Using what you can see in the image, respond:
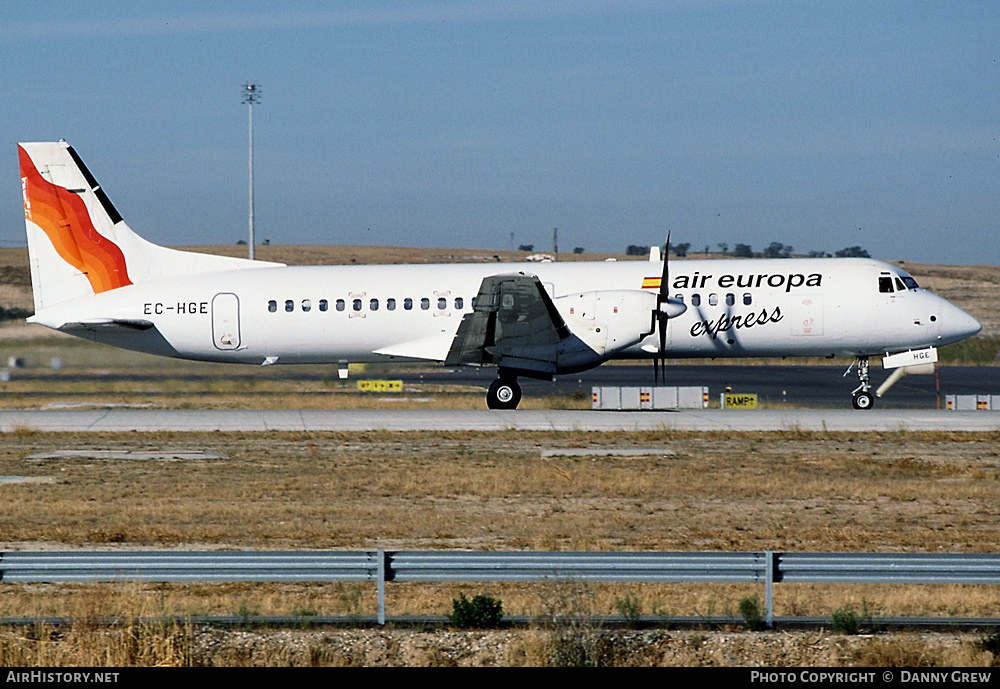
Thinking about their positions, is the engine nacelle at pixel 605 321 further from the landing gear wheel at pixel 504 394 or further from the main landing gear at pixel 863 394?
the main landing gear at pixel 863 394

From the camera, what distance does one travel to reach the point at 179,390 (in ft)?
137

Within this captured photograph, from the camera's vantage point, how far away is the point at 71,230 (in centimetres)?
3297

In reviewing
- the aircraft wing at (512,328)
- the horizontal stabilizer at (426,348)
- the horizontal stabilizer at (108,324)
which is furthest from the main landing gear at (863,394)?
the horizontal stabilizer at (108,324)

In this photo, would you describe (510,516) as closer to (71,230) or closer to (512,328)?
(512,328)

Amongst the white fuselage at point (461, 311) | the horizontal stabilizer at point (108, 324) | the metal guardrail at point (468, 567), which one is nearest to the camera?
the metal guardrail at point (468, 567)

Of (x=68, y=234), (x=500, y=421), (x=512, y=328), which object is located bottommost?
(x=500, y=421)

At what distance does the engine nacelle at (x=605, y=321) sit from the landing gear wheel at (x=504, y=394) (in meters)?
2.17

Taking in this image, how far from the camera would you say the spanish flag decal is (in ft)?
108

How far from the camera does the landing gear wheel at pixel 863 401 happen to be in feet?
110

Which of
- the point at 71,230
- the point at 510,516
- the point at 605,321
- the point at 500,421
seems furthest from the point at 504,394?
the point at 510,516

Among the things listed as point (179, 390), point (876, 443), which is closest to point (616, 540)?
point (876, 443)

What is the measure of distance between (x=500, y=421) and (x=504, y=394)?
111 inches

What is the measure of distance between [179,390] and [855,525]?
98.9 ft
